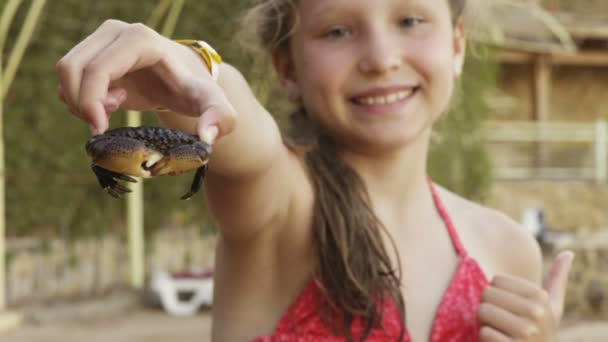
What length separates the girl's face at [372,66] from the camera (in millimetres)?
1570

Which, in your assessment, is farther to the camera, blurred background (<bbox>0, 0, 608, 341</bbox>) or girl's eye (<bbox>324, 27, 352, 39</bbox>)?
blurred background (<bbox>0, 0, 608, 341</bbox>)

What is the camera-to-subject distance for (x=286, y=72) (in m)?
1.78

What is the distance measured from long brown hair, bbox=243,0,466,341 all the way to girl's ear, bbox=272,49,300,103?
0.14 feet

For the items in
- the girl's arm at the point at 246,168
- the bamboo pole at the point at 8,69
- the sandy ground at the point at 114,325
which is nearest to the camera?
the girl's arm at the point at 246,168

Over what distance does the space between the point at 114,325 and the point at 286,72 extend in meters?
5.37

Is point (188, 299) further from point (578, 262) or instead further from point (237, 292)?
point (237, 292)

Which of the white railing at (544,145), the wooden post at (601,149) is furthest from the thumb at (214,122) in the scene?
the wooden post at (601,149)

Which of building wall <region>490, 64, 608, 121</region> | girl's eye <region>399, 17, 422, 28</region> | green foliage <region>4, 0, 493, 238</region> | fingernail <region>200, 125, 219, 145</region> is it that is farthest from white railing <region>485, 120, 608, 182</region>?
fingernail <region>200, 125, 219, 145</region>

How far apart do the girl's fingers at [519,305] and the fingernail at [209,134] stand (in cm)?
95

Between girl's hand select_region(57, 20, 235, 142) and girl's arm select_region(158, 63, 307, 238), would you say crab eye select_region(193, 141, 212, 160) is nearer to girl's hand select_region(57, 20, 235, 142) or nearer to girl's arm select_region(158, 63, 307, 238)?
girl's hand select_region(57, 20, 235, 142)

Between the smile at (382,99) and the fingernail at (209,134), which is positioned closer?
the fingernail at (209,134)

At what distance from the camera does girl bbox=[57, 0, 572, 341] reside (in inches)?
61.1

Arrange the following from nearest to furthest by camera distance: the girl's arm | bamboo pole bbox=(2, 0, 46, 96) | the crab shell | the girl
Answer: the crab shell < the girl's arm < the girl < bamboo pole bbox=(2, 0, 46, 96)

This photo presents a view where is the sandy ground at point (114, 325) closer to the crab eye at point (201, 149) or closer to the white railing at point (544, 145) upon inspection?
the crab eye at point (201, 149)
